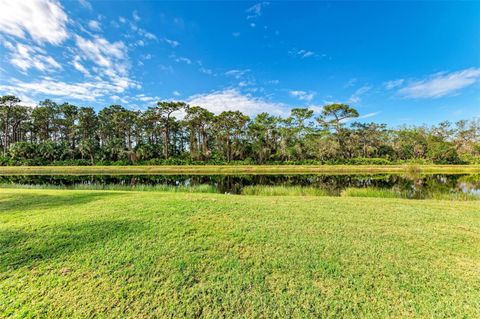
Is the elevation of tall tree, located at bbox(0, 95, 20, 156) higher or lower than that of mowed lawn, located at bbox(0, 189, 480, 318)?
higher

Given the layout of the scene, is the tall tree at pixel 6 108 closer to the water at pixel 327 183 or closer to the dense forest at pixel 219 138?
the dense forest at pixel 219 138

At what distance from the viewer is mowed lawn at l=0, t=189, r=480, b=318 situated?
2.54 m

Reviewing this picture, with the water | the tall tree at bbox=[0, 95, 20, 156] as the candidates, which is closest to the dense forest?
the tall tree at bbox=[0, 95, 20, 156]

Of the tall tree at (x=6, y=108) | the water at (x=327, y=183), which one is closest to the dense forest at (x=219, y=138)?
the tall tree at (x=6, y=108)

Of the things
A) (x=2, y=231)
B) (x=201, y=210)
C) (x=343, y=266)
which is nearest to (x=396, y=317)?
(x=343, y=266)

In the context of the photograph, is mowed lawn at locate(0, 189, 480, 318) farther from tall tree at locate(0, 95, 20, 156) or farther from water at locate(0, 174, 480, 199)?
tall tree at locate(0, 95, 20, 156)

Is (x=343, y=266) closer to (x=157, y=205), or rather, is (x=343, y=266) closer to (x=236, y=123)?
(x=157, y=205)

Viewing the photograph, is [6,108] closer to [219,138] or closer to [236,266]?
[219,138]

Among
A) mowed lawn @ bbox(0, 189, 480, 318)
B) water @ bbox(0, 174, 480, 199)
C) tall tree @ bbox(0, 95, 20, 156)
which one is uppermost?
tall tree @ bbox(0, 95, 20, 156)

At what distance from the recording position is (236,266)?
127 inches

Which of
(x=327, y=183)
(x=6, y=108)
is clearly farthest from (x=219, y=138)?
(x=6, y=108)

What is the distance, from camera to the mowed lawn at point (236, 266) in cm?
254

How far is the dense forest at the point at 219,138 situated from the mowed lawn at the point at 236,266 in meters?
38.3

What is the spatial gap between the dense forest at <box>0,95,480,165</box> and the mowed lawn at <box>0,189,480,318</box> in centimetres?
3834
